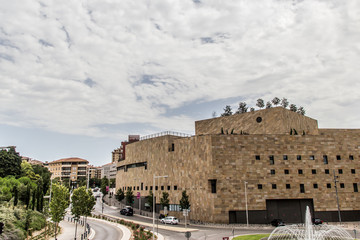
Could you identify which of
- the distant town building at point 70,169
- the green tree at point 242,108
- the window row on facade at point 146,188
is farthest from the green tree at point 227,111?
the distant town building at point 70,169

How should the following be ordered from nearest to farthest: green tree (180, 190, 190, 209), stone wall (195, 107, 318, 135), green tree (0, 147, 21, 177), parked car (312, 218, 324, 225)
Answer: parked car (312, 218, 324, 225) < green tree (180, 190, 190, 209) < stone wall (195, 107, 318, 135) < green tree (0, 147, 21, 177)

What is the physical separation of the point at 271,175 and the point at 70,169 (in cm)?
15329

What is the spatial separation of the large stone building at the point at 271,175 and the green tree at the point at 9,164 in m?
59.9

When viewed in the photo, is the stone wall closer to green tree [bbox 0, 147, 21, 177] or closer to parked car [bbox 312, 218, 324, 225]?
Answer: parked car [bbox 312, 218, 324, 225]

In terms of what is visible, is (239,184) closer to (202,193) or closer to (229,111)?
(202,193)

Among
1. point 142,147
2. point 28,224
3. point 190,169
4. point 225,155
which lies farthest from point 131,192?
point 28,224

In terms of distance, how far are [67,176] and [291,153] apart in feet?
513

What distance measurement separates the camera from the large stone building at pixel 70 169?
585 feet

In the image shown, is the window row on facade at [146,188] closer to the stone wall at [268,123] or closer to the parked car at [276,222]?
the stone wall at [268,123]

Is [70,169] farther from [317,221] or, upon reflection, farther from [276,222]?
[317,221]

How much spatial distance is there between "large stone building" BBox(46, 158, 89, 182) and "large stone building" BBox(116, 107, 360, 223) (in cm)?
13314

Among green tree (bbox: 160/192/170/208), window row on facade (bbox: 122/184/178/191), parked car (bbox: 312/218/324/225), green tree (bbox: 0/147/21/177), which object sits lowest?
parked car (bbox: 312/218/324/225)

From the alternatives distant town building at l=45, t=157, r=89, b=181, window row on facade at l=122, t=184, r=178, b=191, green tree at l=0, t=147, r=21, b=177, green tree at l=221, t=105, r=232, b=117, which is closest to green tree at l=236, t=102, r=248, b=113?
green tree at l=221, t=105, r=232, b=117

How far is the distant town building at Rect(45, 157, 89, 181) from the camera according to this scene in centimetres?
17838
